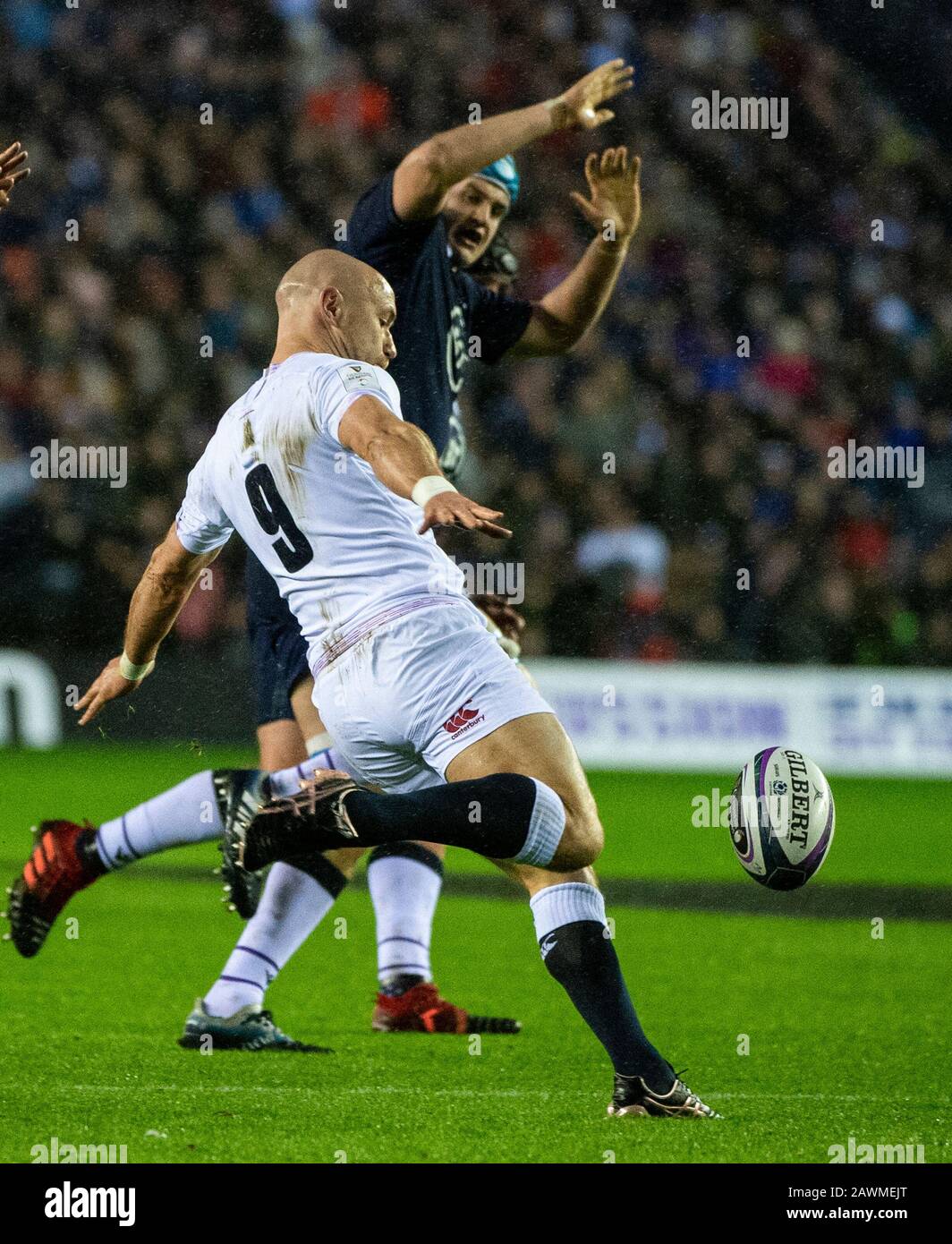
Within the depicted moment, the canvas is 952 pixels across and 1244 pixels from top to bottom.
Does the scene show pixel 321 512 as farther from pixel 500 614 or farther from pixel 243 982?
pixel 243 982

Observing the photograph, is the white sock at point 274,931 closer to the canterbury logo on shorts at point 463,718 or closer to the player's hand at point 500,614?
the player's hand at point 500,614

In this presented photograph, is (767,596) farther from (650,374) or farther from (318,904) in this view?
(318,904)

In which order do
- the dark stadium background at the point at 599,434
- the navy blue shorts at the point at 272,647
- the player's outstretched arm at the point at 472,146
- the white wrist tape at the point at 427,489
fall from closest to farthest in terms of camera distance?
the white wrist tape at the point at 427,489
the player's outstretched arm at the point at 472,146
the navy blue shorts at the point at 272,647
the dark stadium background at the point at 599,434

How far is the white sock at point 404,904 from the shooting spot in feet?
18.5

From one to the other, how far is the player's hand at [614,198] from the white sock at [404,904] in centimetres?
205

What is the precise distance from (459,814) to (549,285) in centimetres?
1055

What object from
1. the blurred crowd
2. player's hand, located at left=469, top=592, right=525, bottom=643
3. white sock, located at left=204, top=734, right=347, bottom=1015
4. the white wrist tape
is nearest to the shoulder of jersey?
the white wrist tape

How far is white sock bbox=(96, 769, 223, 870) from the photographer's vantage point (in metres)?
5.18

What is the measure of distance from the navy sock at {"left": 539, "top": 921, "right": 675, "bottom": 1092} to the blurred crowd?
8392 millimetres

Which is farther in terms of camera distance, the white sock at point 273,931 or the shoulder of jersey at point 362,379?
the white sock at point 273,931

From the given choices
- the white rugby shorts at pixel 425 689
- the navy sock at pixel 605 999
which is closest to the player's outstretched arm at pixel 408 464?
the white rugby shorts at pixel 425 689

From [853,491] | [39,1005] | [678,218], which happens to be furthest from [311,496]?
[678,218]

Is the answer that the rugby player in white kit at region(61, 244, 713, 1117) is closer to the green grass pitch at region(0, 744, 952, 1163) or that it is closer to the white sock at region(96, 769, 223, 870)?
the green grass pitch at region(0, 744, 952, 1163)

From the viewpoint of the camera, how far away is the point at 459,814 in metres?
3.89
